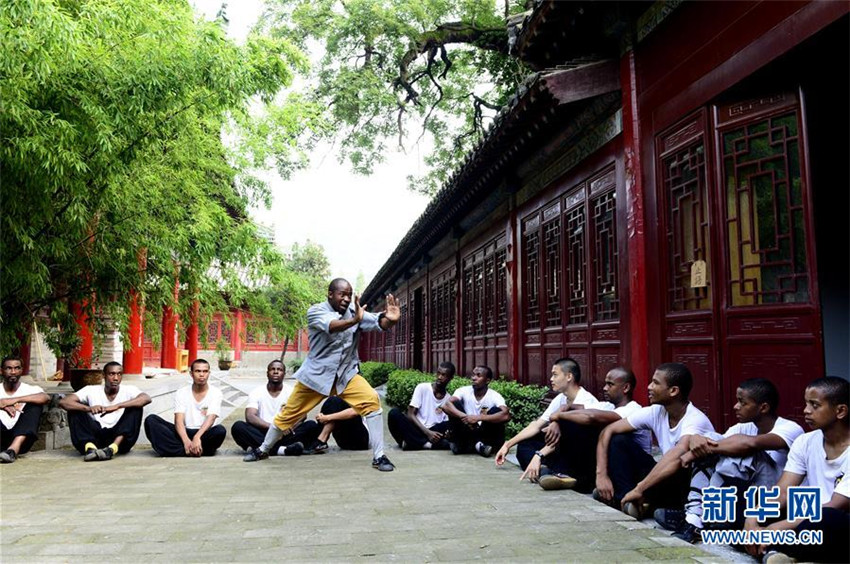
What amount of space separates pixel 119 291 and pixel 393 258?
10233 millimetres

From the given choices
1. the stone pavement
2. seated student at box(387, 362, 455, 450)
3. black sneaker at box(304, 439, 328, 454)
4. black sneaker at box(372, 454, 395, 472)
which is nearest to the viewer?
the stone pavement

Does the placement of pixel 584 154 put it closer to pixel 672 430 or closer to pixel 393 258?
pixel 672 430

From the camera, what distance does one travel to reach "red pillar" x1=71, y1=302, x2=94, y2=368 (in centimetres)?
879

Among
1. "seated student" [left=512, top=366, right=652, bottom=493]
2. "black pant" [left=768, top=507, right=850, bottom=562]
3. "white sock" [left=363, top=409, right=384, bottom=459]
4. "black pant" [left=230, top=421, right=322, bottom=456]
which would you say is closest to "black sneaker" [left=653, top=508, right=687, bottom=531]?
"black pant" [left=768, top=507, right=850, bottom=562]

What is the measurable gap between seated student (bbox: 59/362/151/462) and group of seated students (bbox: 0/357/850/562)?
0.04 feet

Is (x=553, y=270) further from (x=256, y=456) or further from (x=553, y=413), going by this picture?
(x=256, y=456)

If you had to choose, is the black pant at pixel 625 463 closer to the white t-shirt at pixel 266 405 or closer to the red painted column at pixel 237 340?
the white t-shirt at pixel 266 405

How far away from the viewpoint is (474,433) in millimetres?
7621

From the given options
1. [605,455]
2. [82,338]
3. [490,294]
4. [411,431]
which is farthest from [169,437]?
[490,294]

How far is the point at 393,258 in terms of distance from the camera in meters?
18.0

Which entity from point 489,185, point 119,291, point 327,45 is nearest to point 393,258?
point 327,45

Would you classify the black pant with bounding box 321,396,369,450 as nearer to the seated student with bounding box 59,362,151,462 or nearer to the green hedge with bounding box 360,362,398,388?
the seated student with bounding box 59,362,151,462

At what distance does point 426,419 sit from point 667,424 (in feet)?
12.9

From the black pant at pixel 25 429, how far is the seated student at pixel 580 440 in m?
5.15
